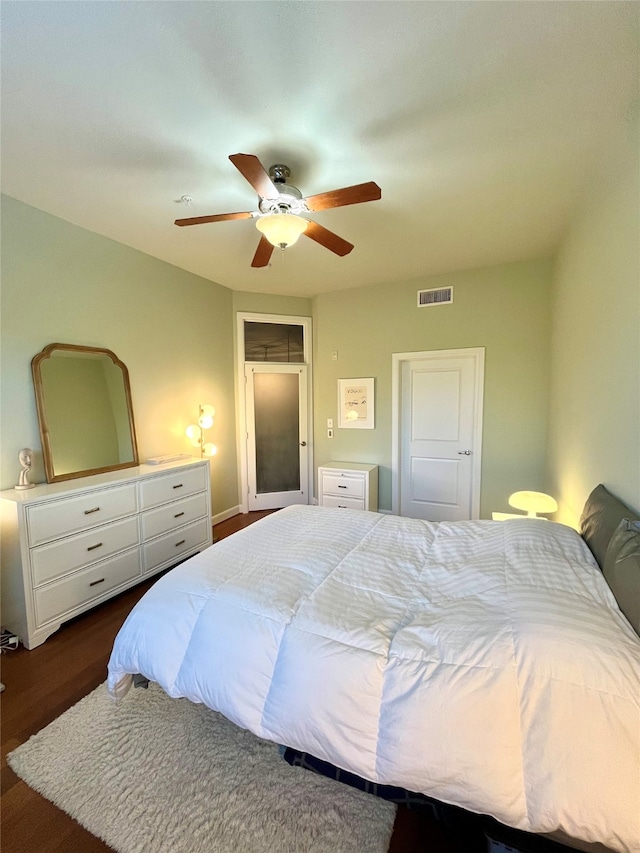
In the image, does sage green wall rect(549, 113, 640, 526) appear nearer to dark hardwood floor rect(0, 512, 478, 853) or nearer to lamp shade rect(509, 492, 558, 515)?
lamp shade rect(509, 492, 558, 515)

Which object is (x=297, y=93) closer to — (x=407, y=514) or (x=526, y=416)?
(x=526, y=416)

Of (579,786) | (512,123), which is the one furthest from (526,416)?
(579,786)

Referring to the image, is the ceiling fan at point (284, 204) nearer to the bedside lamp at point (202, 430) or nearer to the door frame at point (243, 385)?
the bedside lamp at point (202, 430)

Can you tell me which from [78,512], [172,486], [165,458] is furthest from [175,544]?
[78,512]

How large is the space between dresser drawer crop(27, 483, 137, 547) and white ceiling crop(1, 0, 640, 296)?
204 centimetres

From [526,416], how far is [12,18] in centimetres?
428

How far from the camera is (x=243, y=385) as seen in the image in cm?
459

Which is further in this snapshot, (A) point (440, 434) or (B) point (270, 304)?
(B) point (270, 304)

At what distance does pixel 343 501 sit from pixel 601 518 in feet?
9.20

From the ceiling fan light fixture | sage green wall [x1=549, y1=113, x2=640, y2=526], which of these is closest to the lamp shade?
sage green wall [x1=549, y1=113, x2=640, y2=526]

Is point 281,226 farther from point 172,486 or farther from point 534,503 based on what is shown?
point 534,503

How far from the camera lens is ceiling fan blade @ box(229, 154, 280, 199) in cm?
152

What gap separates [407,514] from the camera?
4348 millimetres

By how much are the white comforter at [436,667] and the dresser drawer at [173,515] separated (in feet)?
4.36
